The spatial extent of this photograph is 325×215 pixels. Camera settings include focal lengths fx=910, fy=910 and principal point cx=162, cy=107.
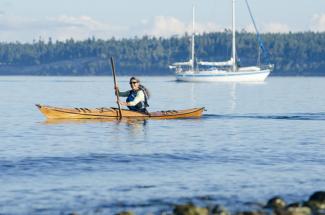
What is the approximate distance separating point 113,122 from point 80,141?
30.9 feet

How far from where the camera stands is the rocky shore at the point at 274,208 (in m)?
19.8

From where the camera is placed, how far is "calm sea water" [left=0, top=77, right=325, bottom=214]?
2273 cm

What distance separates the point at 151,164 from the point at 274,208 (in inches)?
344

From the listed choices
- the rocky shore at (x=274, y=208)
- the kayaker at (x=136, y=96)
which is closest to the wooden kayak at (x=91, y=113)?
the kayaker at (x=136, y=96)

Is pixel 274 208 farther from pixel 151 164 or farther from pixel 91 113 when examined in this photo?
pixel 91 113

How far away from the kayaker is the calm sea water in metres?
0.91

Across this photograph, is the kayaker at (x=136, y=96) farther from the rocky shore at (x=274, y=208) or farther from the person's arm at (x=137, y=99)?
the rocky shore at (x=274, y=208)

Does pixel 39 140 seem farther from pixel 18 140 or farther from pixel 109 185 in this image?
pixel 109 185

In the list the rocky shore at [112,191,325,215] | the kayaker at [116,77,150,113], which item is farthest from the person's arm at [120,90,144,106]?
the rocky shore at [112,191,325,215]

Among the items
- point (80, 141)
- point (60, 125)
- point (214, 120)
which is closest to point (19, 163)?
point (80, 141)

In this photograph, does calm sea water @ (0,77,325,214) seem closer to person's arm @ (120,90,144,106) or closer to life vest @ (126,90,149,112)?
life vest @ (126,90,149,112)

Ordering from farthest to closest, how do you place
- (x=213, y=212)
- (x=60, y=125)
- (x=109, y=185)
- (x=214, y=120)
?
1. (x=214, y=120)
2. (x=60, y=125)
3. (x=109, y=185)
4. (x=213, y=212)

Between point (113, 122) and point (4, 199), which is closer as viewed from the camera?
point (4, 199)

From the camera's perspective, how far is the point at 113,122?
4647 centimetres
